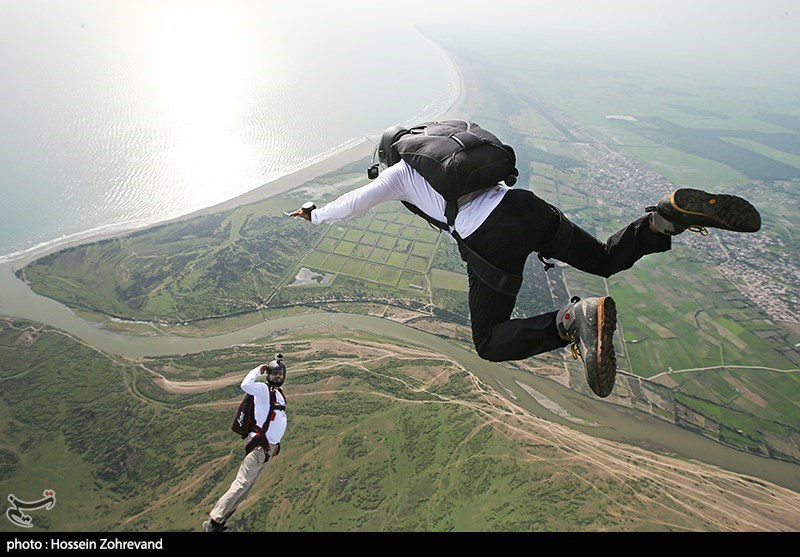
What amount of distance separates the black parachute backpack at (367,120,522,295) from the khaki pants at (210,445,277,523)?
2.63 meters

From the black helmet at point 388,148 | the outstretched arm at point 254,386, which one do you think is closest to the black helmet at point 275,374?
the outstretched arm at point 254,386

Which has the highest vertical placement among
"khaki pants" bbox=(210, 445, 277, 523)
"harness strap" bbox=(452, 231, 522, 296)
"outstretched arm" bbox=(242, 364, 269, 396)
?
"harness strap" bbox=(452, 231, 522, 296)

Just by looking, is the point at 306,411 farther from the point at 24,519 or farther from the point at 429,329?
the point at 24,519

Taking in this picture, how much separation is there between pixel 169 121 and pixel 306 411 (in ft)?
103

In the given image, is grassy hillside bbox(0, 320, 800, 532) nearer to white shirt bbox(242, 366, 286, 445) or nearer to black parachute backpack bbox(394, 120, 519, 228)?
white shirt bbox(242, 366, 286, 445)

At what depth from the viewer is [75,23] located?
202 feet

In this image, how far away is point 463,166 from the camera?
2.65 metres

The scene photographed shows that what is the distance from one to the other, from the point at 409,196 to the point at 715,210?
6.57ft

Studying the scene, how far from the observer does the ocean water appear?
2778cm

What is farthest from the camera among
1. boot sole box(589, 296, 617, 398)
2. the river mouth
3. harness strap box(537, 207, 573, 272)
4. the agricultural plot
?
the agricultural plot

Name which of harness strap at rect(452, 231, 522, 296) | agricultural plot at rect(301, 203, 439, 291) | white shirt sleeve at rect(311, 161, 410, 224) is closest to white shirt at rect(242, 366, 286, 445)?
white shirt sleeve at rect(311, 161, 410, 224)

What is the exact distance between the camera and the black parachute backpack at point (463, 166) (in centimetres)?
266

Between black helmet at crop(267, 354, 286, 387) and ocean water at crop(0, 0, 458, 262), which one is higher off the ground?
black helmet at crop(267, 354, 286, 387)

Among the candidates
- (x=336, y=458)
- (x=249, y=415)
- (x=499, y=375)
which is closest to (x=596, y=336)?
(x=249, y=415)
